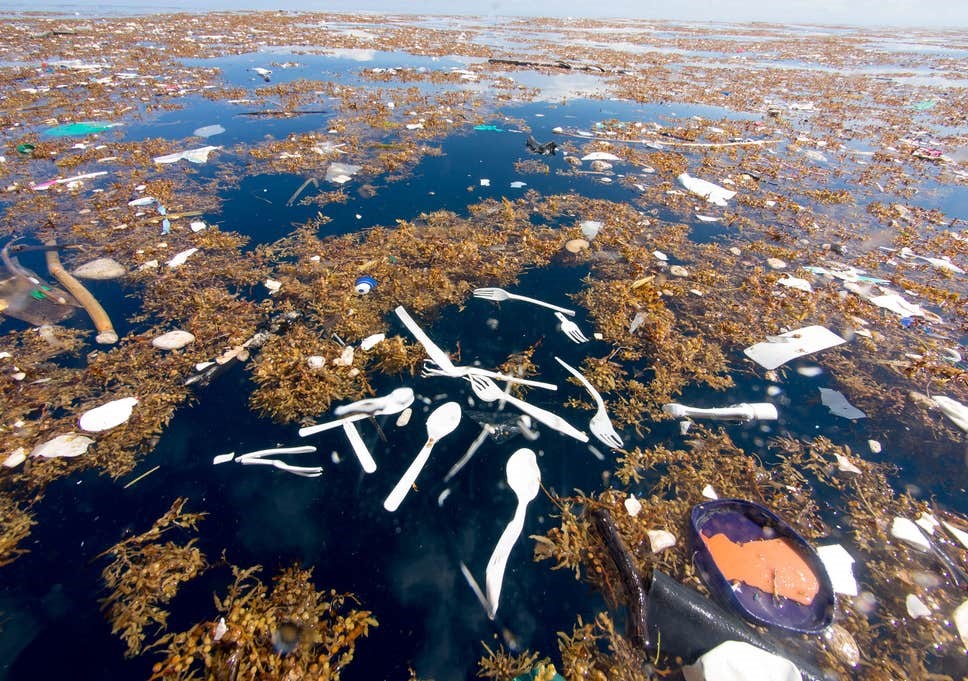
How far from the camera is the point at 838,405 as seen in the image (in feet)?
12.8

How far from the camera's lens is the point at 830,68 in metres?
23.5

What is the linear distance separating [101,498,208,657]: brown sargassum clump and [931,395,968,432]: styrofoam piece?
657 centimetres

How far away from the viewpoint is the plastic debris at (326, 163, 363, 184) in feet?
25.6

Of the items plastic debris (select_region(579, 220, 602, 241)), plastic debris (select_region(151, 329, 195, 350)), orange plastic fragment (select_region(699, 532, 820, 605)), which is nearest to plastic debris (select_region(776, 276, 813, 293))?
plastic debris (select_region(579, 220, 602, 241))

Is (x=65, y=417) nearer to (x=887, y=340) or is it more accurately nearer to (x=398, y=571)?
(x=398, y=571)

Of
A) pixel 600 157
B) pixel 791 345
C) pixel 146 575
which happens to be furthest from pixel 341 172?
pixel 791 345

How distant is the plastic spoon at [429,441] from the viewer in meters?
2.95

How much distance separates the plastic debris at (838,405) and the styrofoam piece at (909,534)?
42.3 inches

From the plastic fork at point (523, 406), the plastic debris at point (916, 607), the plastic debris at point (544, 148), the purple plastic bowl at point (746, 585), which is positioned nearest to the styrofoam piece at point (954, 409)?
the plastic debris at point (916, 607)

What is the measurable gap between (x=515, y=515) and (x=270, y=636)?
169cm

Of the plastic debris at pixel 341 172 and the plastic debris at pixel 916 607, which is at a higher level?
the plastic debris at pixel 341 172

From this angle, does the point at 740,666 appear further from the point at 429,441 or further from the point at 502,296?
the point at 502,296

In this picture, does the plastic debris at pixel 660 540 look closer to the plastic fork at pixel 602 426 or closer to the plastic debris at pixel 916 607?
the plastic fork at pixel 602 426

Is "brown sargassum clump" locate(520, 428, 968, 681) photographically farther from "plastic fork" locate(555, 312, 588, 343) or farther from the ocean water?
"plastic fork" locate(555, 312, 588, 343)
